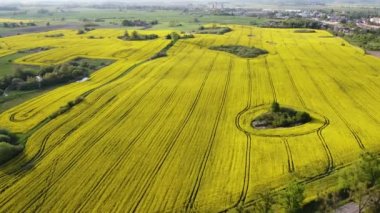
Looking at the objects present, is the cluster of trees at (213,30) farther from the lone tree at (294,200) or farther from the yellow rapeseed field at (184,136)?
the lone tree at (294,200)

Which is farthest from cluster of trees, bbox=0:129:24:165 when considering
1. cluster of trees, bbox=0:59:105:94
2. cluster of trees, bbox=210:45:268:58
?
cluster of trees, bbox=210:45:268:58

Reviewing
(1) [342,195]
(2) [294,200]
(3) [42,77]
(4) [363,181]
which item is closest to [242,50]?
(3) [42,77]

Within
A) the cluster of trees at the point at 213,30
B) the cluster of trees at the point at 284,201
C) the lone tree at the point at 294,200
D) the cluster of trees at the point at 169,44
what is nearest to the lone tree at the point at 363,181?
the cluster of trees at the point at 284,201

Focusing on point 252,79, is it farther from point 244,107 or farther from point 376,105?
point 376,105

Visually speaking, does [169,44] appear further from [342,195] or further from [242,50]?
[342,195]

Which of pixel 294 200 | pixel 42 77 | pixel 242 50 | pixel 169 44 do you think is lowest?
pixel 169 44

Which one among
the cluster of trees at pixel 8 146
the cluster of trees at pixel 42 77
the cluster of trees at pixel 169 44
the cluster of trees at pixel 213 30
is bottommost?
the cluster of trees at pixel 213 30

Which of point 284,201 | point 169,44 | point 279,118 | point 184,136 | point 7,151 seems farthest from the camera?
point 169,44
